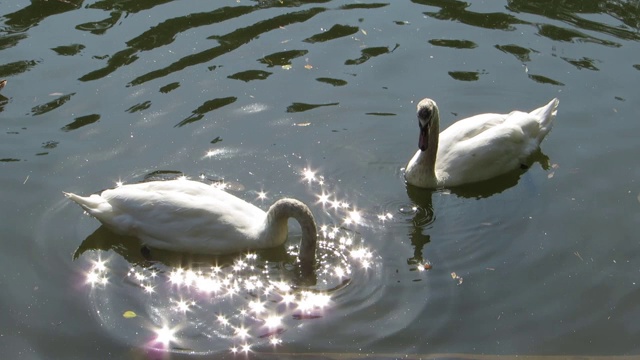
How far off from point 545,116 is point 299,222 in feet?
12.6

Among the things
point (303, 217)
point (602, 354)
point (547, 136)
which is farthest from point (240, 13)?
point (602, 354)

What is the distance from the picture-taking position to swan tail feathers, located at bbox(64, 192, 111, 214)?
9406 millimetres

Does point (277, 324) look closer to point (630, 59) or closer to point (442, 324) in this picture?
point (442, 324)

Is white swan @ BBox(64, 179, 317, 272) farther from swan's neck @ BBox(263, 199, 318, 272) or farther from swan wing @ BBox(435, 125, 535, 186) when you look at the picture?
swan wing @ BBox(435, 125, 535, 186)

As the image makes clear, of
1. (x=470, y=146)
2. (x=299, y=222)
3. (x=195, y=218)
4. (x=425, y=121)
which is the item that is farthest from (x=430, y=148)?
(x=195, y=218)

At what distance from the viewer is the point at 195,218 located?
9.18m

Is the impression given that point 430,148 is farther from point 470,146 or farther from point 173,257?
point 173,257

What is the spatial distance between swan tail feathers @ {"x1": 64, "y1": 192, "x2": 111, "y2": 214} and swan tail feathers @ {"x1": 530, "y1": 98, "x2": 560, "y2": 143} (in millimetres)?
5096

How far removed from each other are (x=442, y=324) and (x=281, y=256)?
1.82 metres

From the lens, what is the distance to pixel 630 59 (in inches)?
519

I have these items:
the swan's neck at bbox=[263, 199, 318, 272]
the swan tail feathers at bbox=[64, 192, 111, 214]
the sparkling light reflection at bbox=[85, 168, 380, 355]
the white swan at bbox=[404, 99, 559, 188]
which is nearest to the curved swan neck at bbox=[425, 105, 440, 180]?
the white swan at bbox=[404, 99, 559, 188]

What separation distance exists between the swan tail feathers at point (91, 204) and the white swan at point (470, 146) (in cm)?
333

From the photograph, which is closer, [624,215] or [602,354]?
[602,354]

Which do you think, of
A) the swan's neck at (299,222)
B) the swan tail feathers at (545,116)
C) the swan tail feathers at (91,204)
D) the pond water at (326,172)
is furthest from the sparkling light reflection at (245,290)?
the swan tail feathers at (545,116)
